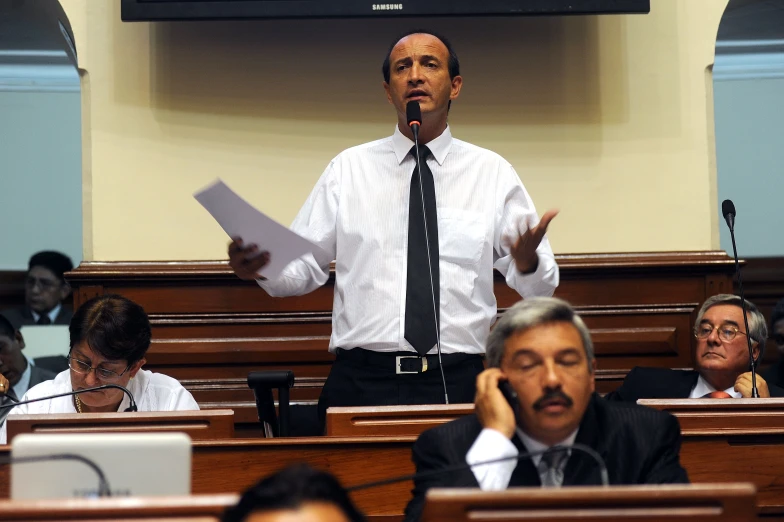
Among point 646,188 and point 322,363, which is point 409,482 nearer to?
point 322,363

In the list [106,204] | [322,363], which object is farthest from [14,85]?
[322,363]

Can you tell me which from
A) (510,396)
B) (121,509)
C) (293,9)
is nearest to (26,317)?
(293,9)

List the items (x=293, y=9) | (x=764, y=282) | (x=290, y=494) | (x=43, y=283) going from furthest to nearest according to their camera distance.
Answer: (x=764, y=282)
(x=43, y=283)
(x=293, y=9)
(x=290, y=494)

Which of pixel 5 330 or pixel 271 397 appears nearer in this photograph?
→ pixel 271 397

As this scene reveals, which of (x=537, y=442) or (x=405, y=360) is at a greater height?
(x=405, y=360)

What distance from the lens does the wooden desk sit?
2377 millimetres

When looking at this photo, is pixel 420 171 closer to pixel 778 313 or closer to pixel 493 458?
pixel 493 458

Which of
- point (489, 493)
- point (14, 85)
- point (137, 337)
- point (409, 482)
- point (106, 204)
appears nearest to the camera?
point (489, 493)

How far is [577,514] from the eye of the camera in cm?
143

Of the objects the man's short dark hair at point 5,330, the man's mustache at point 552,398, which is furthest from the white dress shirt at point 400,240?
the man's short dark hair at point 5,330

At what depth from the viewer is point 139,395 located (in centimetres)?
312

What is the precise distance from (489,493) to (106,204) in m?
2.82

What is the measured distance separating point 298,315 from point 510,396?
2.05 metres

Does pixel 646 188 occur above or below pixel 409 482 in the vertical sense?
above
